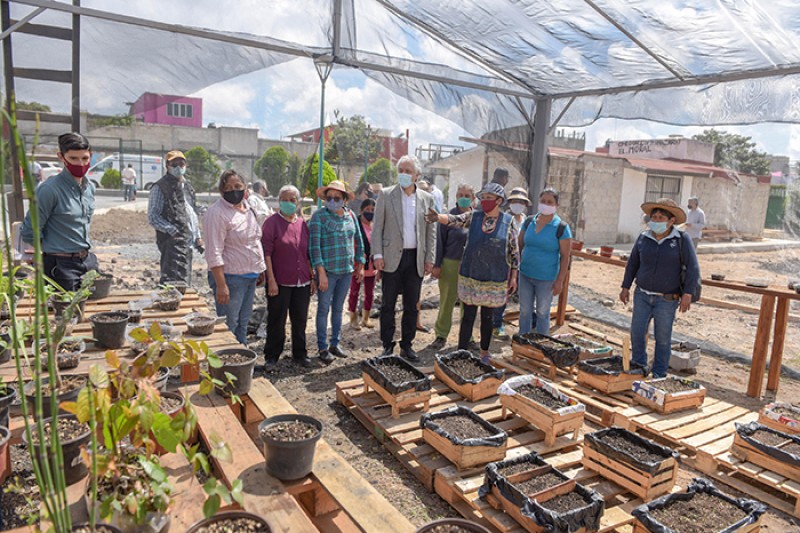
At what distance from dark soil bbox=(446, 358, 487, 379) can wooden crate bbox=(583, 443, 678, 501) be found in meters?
1.16

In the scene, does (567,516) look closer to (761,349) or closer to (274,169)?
(761,349)

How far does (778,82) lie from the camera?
16.0ft

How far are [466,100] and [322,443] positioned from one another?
17.3ft

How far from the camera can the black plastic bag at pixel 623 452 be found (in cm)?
283

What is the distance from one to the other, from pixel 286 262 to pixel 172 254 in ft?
6.14

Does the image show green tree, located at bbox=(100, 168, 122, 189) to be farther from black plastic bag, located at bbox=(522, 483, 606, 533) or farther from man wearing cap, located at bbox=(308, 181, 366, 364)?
black plastic bag, located at bbox=(522, 483, 606, 533)

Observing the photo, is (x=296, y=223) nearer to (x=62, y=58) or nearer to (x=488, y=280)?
(x=488, y=280)

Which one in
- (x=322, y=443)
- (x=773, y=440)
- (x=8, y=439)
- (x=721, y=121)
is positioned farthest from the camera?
(x=721, y=121)

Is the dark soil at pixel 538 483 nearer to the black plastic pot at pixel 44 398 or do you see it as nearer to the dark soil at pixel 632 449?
the dark soil at pixel 632 449

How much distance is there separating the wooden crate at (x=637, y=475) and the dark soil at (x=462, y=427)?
2.13 feet

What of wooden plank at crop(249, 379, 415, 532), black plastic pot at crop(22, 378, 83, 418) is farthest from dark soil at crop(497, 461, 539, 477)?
black plastic pot at crop(22, 378, 83, 418)

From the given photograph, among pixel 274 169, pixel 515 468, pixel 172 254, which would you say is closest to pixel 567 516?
pixel 515 468

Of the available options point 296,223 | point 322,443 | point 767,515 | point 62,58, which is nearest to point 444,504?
point 322,443

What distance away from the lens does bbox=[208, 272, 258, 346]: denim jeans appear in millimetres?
4137
